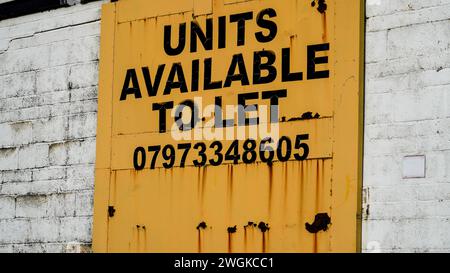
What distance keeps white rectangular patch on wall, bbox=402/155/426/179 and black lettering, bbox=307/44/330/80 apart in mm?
1047

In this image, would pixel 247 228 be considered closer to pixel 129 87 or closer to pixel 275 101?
pixel 275 101

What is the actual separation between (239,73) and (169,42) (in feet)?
2.98

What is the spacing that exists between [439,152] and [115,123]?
3362 mm

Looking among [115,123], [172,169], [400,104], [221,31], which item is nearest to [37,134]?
[115,123]

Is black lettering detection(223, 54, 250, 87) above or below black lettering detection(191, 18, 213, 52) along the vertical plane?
below

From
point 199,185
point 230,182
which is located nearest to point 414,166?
point 230,182

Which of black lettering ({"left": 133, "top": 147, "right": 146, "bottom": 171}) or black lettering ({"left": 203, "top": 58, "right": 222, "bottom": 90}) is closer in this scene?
black lettering ({"left": 203, "top": 58, "right": 222, "bottom": 90})

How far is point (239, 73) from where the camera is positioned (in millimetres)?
8023

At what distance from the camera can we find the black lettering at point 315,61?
7.58 meters

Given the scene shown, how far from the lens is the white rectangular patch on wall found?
7.01 meters

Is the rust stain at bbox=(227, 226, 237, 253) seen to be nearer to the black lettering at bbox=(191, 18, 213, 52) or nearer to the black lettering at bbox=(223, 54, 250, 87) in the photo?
the black lettering at bbox=(223, 54, 250, 87)

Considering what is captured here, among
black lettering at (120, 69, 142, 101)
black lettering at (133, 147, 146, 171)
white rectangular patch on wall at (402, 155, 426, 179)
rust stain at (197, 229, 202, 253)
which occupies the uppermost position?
black lettering at (120, 69, 142, 101)

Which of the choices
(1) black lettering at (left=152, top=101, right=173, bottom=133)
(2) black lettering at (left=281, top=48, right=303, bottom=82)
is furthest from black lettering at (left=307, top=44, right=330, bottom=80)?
(1) black lettering at (left=152, top=101, right=173, bottom=133)

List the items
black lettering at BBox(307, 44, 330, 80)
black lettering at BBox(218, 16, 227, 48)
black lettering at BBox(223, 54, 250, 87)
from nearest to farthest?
black lettering at BBox(307, 44, 330, 80) → black lettering at BBox(223, 54, 250, 87) → black lettering at BBox(218, 16, 227, 48)
